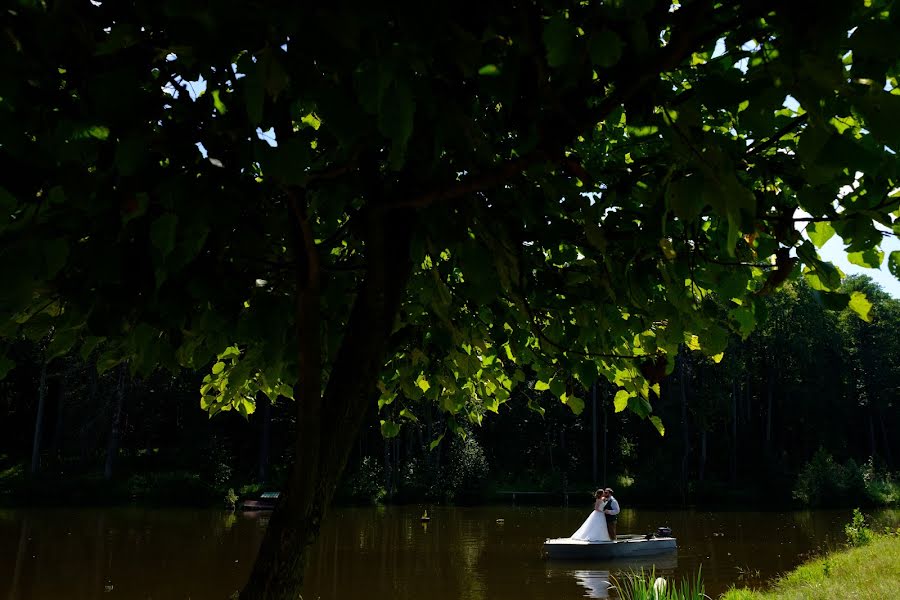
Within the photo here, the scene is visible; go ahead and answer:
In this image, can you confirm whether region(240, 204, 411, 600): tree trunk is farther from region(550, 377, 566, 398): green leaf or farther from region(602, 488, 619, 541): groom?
region(602, 488, 619, 541): groom

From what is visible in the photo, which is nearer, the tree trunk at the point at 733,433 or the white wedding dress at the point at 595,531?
the white wedding dress at the point at 595,531

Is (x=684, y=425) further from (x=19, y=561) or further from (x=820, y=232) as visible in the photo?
(x=820, y=232)

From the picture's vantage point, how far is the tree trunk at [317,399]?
2475 mm

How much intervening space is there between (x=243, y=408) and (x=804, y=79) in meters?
4.30

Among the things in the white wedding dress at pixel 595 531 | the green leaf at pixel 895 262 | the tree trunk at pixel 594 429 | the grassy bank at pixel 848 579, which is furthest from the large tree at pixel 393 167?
the tree trunk at pixel 594 429

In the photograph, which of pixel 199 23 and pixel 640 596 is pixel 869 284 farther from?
pixel 199 23

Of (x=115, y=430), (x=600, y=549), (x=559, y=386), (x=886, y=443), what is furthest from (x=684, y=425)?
(x=559, y=386)

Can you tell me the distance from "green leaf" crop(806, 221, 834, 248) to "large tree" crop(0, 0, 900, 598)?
0.04 ft

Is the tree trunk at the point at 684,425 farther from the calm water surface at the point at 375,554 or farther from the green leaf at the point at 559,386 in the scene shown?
the green leaf at the point at 559,386

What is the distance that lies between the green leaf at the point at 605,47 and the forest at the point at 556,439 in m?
30.5

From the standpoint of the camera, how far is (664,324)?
11.6 feet

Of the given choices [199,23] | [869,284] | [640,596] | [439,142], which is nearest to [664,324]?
[439,142]

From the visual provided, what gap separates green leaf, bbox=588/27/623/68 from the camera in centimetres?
151

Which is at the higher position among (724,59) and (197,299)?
(724,59)
